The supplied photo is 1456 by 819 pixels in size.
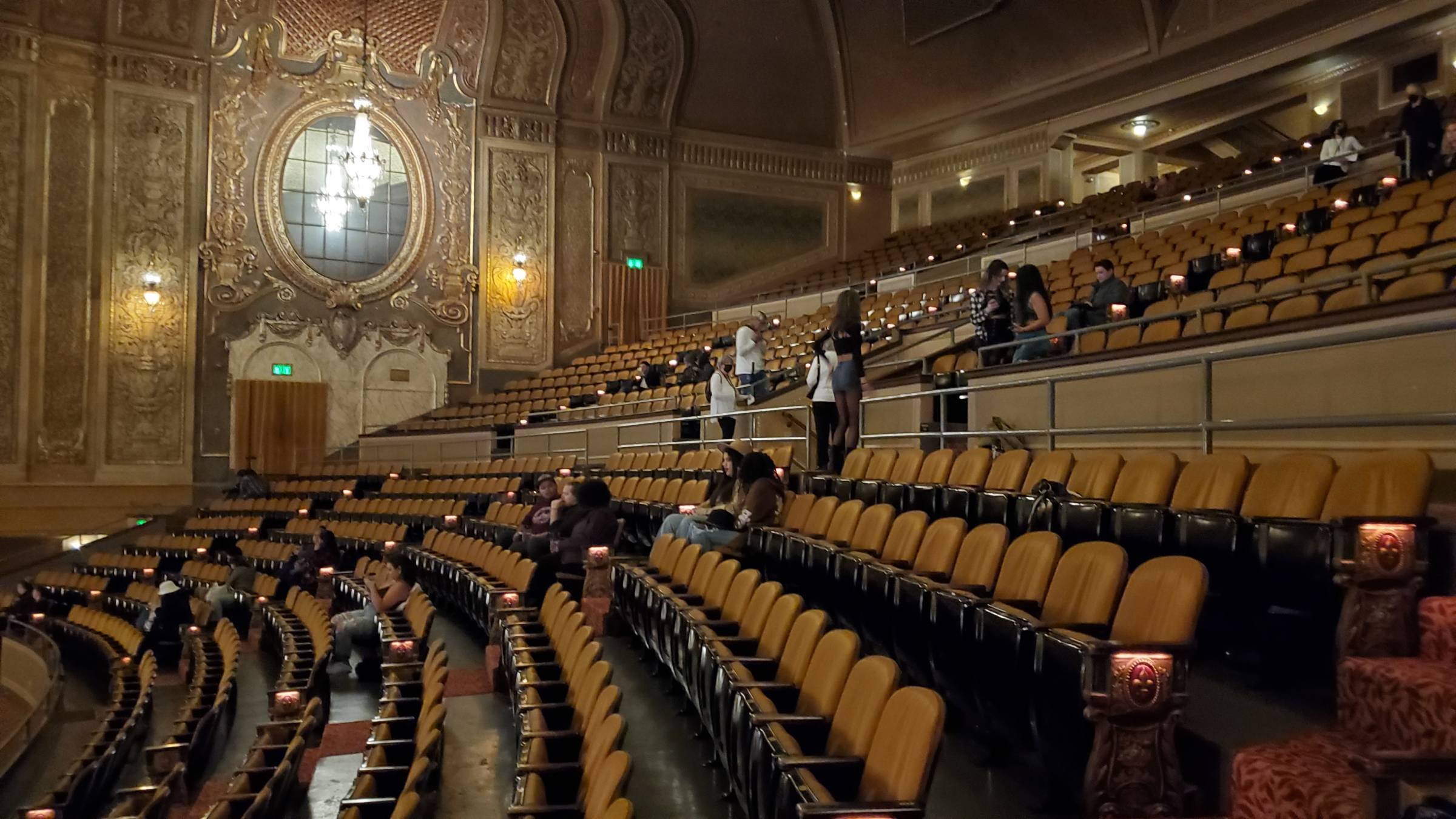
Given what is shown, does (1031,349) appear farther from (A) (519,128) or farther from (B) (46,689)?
(A) (519,128)

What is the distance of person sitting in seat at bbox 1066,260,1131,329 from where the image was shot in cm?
462

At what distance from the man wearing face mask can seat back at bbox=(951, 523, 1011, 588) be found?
4663mm

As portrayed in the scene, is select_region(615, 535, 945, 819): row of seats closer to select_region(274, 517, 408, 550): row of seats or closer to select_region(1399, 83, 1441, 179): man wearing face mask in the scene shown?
select_region(274, 517, 408, 550): row of seats

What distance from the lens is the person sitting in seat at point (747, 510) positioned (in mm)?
3689

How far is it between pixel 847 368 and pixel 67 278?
8708mm

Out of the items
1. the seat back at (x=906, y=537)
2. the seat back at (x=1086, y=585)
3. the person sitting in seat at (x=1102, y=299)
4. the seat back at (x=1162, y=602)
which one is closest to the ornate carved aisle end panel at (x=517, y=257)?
the person sitting in seat at (x=1102, y=299)

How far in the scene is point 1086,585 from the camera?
1.88 m

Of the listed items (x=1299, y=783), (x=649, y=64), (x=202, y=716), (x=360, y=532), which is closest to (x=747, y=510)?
(x=202, y=716)

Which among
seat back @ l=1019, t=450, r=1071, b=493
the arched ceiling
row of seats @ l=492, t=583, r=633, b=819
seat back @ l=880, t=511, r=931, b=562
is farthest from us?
the arched ceiling

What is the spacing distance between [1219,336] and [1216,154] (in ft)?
39.6

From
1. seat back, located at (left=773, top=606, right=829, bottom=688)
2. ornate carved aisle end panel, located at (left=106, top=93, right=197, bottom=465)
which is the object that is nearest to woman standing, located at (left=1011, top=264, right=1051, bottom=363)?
seat back, located at (left=773, top=606, right=829, bottom=688)

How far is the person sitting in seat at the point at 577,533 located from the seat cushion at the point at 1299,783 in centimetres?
281

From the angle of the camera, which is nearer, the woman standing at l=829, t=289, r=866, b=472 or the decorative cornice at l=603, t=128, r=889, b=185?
the woman standing at l=829, t=289, r=866, b=472

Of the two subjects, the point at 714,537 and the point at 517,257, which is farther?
the point at 517,257
